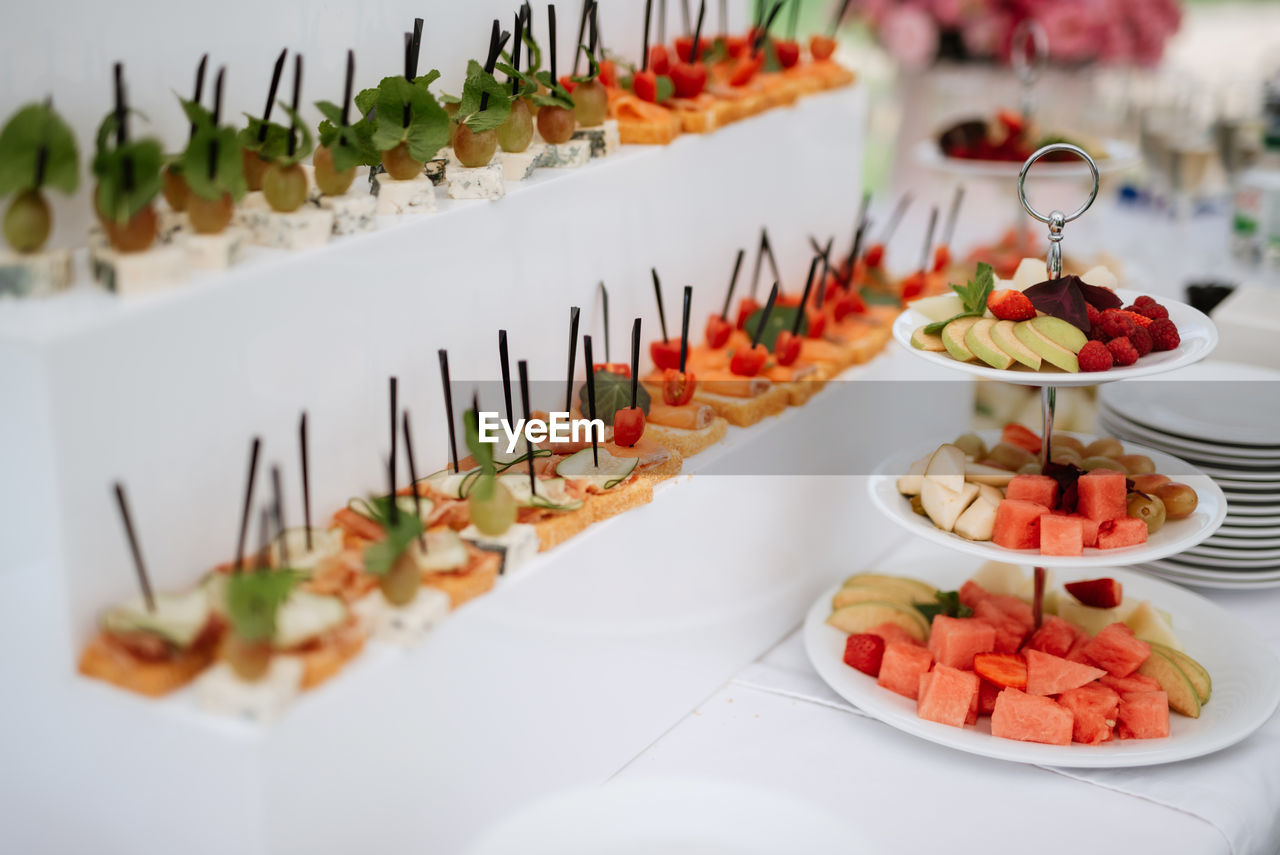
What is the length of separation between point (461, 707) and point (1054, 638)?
81cm

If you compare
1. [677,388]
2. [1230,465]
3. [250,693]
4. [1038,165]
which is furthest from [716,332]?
[1038,165]

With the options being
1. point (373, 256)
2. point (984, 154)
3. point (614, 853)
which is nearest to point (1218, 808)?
point (614, 853)

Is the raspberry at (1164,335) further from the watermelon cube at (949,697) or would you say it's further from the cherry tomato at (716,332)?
the cherry tomato at (716,332)

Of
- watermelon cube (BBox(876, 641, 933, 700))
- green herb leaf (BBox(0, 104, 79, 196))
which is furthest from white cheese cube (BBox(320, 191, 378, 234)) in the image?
watermelon cube (BBox(876, 641, 933, 700))

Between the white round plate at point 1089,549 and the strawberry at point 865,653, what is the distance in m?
0.19

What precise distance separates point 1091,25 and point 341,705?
3.02 metres

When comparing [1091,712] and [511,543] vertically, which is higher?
[511,543]

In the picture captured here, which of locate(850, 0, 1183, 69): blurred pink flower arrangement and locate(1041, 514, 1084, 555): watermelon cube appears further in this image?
locate(850, 0, 1183, 69): blurred pink flower arrangement

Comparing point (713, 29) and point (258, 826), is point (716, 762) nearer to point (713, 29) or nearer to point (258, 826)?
point (258, 826)

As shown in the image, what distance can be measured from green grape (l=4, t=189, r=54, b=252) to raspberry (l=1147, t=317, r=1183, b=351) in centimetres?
121

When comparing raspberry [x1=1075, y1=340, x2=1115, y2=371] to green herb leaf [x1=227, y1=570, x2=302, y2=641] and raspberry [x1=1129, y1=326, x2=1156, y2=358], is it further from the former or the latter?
green herb leaf [x1=227, y1=570, x2=302, y2=641]

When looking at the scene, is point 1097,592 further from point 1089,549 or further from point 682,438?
point 682,438

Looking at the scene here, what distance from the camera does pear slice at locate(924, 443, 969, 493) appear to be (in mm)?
1633

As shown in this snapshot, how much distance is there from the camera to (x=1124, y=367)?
1.46 meters
